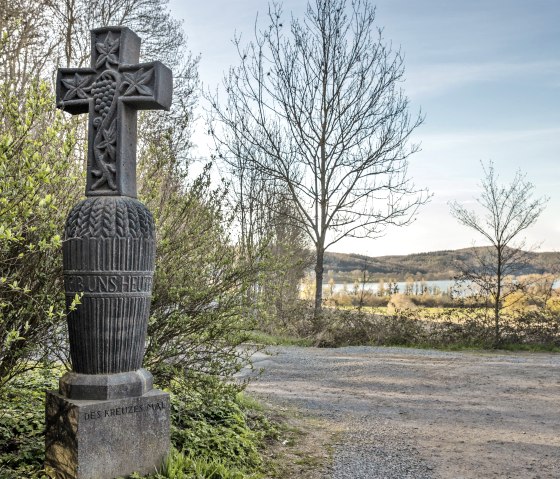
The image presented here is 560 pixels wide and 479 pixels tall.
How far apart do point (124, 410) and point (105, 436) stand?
21 cm

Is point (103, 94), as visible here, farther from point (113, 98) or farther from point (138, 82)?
point (138, 82)

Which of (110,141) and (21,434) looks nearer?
(110,141)

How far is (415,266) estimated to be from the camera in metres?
25.4

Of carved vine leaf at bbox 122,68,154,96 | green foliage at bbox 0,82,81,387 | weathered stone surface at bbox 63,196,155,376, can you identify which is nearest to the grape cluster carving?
carved vine leaf at bbox 122,68,154,96

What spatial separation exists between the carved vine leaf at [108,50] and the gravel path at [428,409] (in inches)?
118

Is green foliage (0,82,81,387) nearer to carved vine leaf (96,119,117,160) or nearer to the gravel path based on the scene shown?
carved vine leaf (96,119,117,160)

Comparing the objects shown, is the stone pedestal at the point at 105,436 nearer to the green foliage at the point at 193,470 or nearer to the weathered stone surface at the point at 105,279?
the green foliage at the point at 193,470

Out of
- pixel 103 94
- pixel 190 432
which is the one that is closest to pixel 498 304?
pixel 190 432

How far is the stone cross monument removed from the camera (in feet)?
12.7

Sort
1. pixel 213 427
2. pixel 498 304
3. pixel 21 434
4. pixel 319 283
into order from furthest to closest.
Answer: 1. pixel 319 283
2. pixel 498 304
3. pixel 213 427
4. pixel 21 434

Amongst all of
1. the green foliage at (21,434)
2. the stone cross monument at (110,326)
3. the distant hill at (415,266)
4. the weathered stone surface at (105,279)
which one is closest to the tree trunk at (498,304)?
the distant hill at (415,266)

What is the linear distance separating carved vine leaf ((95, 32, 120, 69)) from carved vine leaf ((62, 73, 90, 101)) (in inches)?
6.4

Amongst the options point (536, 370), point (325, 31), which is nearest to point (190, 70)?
point (325, 31)

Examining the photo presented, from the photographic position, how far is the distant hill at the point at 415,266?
17234mm
